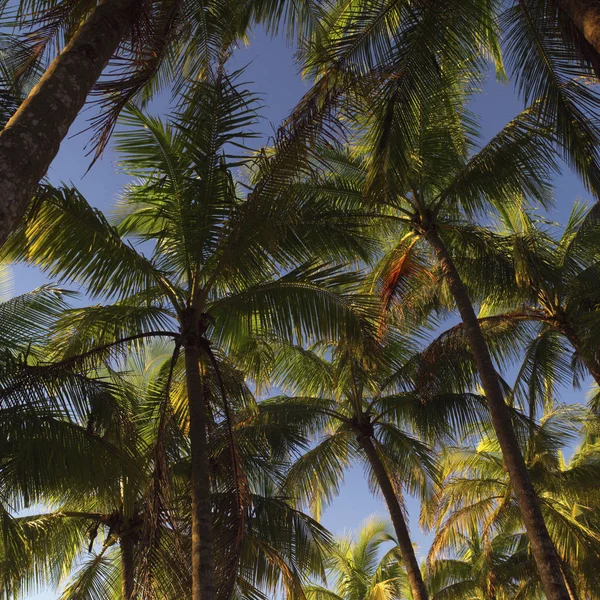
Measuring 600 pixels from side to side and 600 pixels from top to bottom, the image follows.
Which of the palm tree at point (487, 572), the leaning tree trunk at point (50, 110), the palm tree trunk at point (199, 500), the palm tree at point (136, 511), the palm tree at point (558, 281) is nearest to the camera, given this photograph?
the leaning tree trunk at point (50, 110)

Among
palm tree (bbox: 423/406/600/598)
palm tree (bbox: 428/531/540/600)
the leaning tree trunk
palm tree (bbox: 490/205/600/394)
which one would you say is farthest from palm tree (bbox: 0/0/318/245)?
palm tree (bbox: 428/531/540/600)

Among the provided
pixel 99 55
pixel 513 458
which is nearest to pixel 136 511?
pixel 513 458

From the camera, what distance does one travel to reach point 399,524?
10.6 m

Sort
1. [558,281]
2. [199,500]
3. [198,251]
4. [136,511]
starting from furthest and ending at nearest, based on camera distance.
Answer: [136,511]
[558,281]
[198,251]
[199,500]

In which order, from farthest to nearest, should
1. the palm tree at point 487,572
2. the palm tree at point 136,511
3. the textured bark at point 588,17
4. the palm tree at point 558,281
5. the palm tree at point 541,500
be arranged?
the palm tree at point 487,572 → the palm tree at point 541,500 → the palm tree at point 558,281 → the palm tree at point 136,511 → the textured bark at point 588,17

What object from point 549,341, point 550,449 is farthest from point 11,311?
point 550,449

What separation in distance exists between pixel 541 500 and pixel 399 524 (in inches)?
142

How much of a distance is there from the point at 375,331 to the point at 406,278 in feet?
7.74

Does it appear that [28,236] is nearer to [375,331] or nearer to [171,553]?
[171,553]

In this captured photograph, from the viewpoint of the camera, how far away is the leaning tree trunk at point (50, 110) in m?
2.65

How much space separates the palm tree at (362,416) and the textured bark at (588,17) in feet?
23.8

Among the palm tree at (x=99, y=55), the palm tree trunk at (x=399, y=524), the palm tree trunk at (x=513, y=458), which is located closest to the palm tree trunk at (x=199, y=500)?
the palm tree at (x=99, y=55)

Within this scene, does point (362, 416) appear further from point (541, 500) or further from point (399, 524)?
point (541, 500)

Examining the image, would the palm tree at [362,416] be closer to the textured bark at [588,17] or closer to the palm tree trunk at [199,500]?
the palm tree trunk at [199,500]
